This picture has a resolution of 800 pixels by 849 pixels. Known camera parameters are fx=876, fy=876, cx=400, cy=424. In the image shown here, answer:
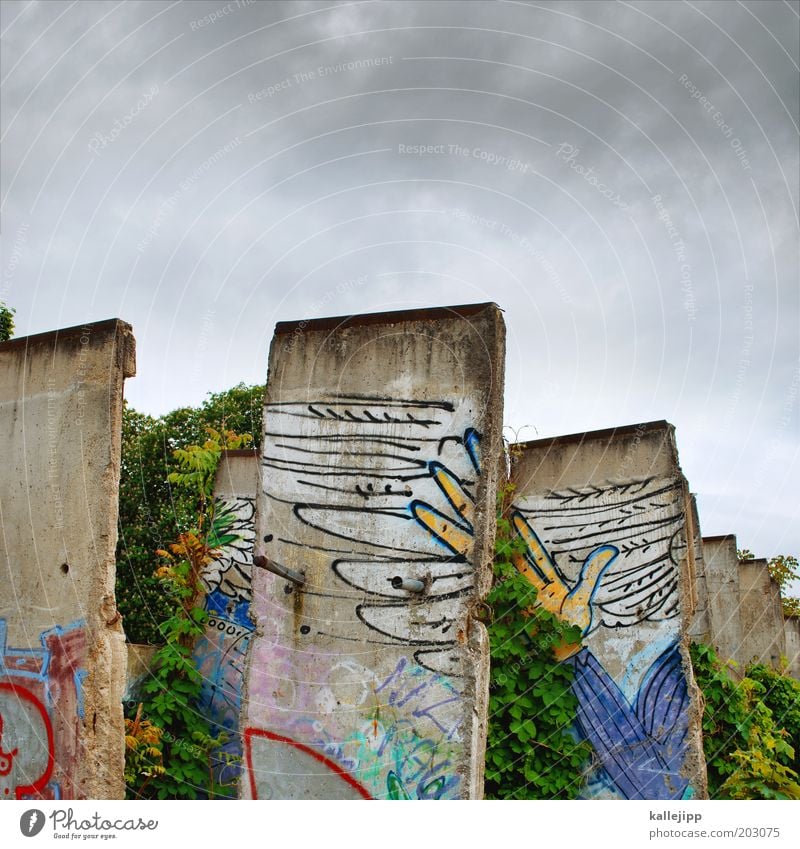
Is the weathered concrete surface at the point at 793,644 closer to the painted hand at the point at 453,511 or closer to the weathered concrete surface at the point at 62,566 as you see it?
the painted hand at the point at 453,511

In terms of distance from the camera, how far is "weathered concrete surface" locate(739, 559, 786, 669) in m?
16.3

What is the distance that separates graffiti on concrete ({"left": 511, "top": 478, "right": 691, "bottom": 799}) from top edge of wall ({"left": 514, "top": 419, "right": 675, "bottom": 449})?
1.70 ft

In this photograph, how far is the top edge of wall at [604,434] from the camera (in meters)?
8.95

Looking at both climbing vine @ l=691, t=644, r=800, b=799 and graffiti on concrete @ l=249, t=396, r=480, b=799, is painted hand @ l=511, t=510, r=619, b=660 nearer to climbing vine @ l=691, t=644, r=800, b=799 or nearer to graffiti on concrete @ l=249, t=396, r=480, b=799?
climbing vine @ l=691, t=644, r=800, b=799

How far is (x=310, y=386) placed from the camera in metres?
6.04

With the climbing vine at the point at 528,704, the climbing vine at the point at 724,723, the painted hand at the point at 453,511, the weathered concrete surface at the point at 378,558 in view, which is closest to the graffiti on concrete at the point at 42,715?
the weathered concrete surface at the point at 378,558

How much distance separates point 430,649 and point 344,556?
0.81m

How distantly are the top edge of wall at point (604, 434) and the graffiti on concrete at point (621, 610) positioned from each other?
52cm

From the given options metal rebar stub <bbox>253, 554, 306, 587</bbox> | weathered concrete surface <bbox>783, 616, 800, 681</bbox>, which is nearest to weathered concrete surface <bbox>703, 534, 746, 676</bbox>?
weathered concrete surface <bbox>783, 616, 800, 681</bbox>

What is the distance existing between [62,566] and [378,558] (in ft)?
6.63

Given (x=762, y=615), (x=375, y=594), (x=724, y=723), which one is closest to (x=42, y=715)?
(x=375, y=594)

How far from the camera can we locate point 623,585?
8.79m

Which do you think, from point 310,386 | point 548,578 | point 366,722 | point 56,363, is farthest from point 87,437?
point 548,578

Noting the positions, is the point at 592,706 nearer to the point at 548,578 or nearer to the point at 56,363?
the point at 548,578
